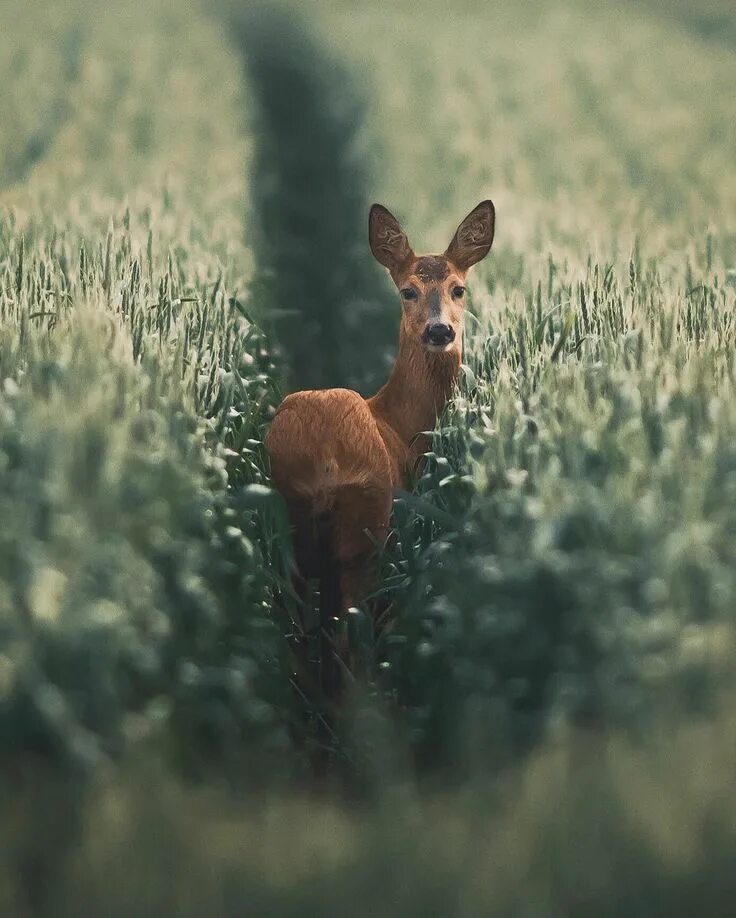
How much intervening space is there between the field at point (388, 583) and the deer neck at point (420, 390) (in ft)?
0.67

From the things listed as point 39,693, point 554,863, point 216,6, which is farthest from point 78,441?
point 216,6

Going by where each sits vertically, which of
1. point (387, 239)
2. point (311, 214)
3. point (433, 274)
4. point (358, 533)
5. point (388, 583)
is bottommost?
point (388, 583)

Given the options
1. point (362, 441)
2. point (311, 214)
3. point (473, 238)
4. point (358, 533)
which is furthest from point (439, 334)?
point (311, 214)

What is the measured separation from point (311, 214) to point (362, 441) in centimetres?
480

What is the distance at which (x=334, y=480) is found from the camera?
626 cm

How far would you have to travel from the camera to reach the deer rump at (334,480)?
20.6ft

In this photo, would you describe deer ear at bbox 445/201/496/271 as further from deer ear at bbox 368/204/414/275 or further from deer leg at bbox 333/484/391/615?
deer leg at bbox 333/484/391/615

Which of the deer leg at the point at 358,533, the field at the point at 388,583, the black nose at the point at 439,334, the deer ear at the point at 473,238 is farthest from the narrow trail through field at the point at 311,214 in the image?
the deer leg at the point at 358,533

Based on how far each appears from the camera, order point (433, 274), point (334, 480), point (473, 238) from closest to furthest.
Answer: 1. point (334, 480)
2. point (433, 274)
3. point (473, 238)

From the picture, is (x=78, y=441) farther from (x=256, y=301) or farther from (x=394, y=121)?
(x=394, y=121)

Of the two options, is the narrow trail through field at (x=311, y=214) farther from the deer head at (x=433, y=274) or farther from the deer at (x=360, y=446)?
the deer at (x=360, y=446)

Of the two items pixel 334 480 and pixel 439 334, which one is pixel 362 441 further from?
pixel 439 334

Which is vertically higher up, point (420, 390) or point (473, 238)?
point (473, 238)

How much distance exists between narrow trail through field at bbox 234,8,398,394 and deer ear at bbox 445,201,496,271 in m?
2.14
